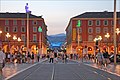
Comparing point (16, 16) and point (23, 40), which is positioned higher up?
point (16, 16)

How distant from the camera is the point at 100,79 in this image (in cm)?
2223

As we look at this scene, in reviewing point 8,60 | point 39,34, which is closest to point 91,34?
point 39,34

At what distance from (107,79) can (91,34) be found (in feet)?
361

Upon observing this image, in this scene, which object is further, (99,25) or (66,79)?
(99,25)

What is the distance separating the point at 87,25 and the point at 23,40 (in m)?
24.4

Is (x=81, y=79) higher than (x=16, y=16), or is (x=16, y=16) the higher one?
(x=16, y=16)

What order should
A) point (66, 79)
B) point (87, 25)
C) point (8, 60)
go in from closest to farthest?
point (66, 79)
point (8, 60)
point (87, 25)

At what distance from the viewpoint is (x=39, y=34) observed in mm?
132125

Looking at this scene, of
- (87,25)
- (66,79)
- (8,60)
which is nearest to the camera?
(66,79)

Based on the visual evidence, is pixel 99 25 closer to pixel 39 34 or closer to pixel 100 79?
pixel 39 34

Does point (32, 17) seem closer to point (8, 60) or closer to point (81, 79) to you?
point (8, 60)

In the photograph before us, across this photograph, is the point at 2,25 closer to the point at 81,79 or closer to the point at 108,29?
the point at 108,29

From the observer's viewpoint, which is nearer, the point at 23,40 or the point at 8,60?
the point at 8,60

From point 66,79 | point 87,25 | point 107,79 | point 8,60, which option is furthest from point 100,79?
point 87,25
